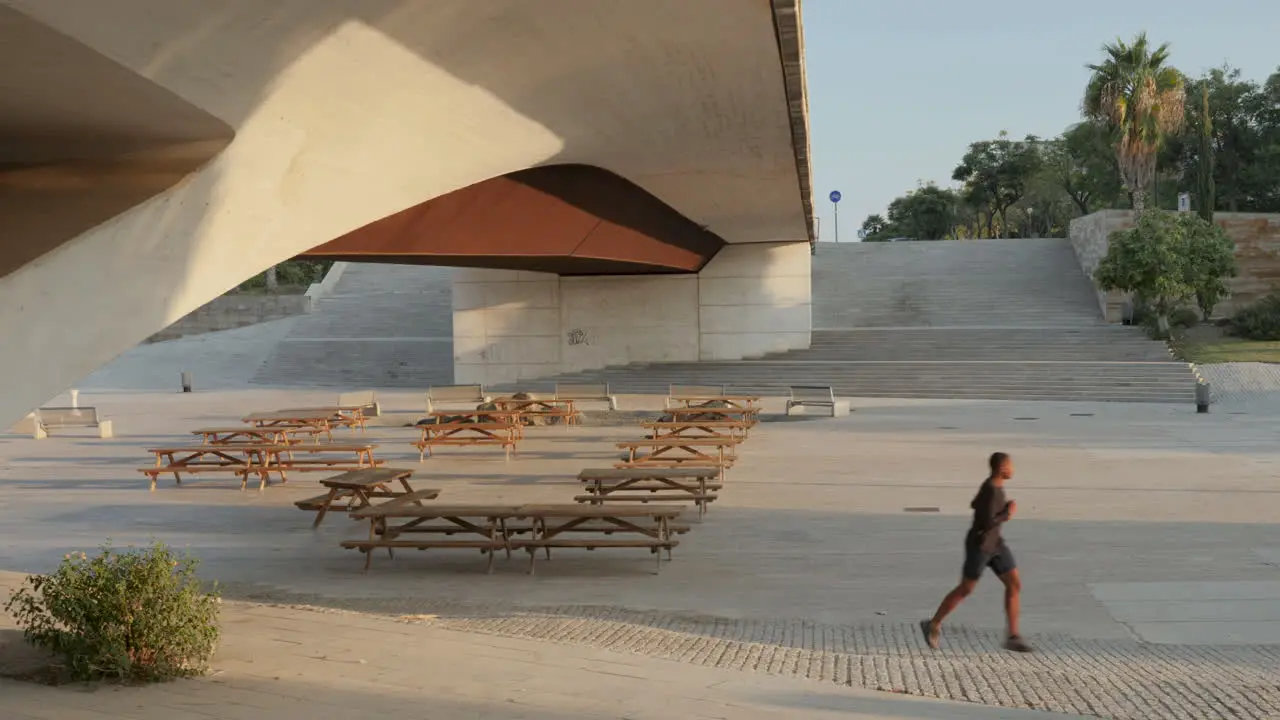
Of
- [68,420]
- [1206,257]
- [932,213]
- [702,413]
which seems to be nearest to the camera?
[702,413]

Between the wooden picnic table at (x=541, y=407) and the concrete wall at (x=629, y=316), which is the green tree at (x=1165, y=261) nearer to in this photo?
the concrete wall at (x=629, y=316)

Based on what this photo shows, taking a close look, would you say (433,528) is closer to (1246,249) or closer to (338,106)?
(338,106)

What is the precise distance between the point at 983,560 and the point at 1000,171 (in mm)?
77890

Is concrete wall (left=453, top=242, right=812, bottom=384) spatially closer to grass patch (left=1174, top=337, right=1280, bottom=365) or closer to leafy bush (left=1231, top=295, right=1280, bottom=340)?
grass patch (left=1174, top=337, right=1280, bottom=365)

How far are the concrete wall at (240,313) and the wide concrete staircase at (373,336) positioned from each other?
88.0 inches

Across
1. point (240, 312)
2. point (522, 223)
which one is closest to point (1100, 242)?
point (522, 223)

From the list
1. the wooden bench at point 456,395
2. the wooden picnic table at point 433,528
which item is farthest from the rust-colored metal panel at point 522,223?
the wooden picnic table at point 433,528

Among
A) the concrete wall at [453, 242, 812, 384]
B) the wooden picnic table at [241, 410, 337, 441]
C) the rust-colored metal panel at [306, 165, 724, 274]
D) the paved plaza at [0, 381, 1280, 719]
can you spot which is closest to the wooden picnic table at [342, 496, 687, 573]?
the paved plaza at [0, 381, 1280, 719]

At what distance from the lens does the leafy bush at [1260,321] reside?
37.2 m

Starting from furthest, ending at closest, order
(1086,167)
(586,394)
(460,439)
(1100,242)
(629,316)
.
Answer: (1086,167) → (1100,242) → (629,316) → (586,394) → (460,439)

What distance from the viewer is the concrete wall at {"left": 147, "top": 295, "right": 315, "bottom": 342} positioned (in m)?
50.3

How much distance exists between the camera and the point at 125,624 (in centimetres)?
664

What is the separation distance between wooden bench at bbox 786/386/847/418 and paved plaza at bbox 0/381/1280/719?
17.9ft

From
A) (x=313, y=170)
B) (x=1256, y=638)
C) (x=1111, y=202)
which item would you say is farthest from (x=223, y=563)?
(x=1111, y=202)
